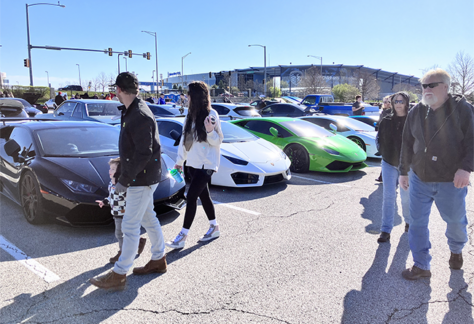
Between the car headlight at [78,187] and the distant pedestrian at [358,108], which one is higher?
the distant pedestrian at [358,108]

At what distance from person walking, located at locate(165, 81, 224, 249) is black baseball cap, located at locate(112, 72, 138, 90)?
85 centimetres

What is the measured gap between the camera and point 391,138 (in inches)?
156

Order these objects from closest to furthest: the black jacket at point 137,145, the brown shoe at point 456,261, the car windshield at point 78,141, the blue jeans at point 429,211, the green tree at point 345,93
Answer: the black jacket at point 137,145, the blue jeans at point 429,211, the brown shoe at point 456,261, the car windshield at point 78,141, the green tree at point 345,93

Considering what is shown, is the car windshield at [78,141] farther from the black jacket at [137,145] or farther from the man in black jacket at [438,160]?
the man in black jacket at [438,160]

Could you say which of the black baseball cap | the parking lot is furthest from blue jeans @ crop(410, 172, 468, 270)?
the black baseball cap

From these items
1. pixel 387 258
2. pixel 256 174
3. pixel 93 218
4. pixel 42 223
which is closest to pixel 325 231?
pixel 387 258

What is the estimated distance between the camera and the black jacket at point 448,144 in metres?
2.78

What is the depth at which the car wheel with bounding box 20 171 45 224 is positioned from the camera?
4059mm

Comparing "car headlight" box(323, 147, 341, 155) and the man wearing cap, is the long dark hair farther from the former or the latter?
"car headlight" box(323, 147, 341, 155)

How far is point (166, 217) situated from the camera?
15.4 feet

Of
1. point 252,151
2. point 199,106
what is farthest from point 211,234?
point 252,151

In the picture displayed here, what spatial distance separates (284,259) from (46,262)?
234cm

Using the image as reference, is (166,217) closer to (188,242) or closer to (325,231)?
(188,242)

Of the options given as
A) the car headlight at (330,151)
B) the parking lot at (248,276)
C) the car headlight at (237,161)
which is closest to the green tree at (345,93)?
the car headlight at (330,151)
